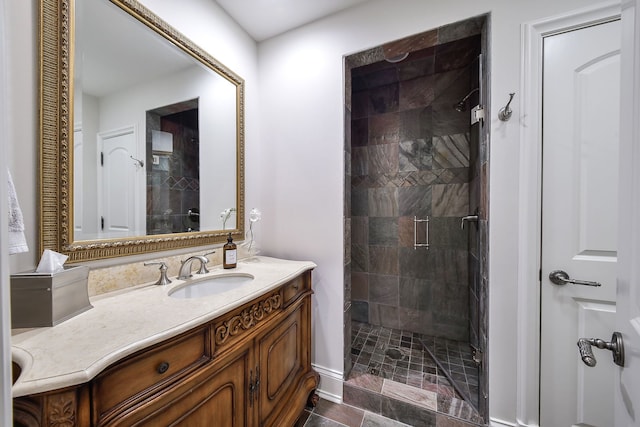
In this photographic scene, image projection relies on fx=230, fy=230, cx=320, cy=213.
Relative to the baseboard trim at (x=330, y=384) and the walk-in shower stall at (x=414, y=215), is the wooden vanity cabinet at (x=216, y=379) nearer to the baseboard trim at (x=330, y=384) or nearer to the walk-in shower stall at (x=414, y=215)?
the baseboard trim at (x=330, y=384)

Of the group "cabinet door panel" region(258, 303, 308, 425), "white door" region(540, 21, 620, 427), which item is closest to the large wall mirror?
"cabinet door panel" region(258, 303, 308, 425)

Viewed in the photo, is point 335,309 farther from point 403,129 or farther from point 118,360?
point 403,129

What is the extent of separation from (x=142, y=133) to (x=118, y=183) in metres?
0.28

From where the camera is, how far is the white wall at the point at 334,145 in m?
1.18

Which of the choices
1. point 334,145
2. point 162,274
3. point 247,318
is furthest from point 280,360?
point 334,145

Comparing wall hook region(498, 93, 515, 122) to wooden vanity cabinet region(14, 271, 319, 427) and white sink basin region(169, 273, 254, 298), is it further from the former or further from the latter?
white sink basin region(169, 273, 254, 298)

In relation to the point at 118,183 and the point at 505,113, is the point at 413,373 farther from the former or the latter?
the point at 118,183

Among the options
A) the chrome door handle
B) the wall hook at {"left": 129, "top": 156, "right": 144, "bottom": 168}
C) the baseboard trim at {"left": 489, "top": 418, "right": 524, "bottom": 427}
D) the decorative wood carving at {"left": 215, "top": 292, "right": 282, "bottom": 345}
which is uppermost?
the wall hook at {"left": 129, "top": 156, "right": 144, "bottom": 168}

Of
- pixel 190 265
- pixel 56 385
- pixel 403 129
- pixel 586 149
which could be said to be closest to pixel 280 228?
pixel 190 265

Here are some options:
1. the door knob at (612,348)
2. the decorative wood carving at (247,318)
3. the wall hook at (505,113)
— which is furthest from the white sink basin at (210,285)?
the wall hook at (505,113)

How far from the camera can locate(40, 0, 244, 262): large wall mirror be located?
33.5 inches

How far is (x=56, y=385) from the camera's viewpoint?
47cm

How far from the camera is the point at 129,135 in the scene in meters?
1.08

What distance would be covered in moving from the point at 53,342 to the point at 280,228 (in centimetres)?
124
